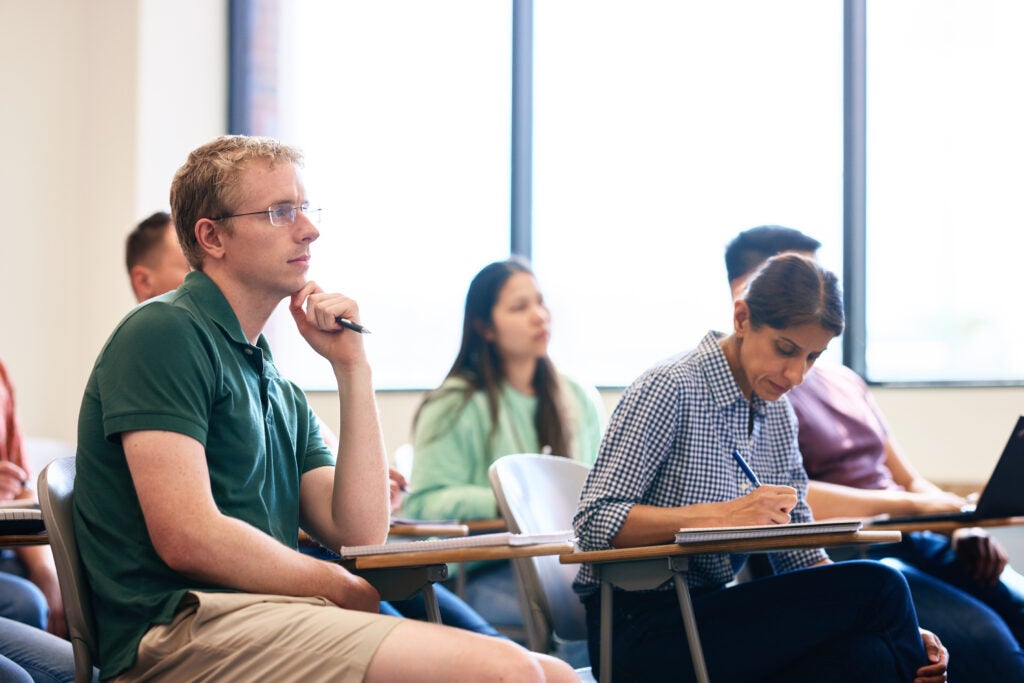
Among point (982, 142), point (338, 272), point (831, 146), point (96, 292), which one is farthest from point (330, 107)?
point (982, 142)

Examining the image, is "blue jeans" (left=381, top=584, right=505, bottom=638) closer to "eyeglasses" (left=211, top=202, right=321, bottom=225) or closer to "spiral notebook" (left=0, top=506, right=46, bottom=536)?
"spiral notebook" (left=0, top=506, right=46, bottom=536)

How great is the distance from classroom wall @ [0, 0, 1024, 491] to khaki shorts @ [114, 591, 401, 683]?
10.9 feet

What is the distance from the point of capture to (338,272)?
5219 mm

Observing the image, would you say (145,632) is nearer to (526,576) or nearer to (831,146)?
(526,576)

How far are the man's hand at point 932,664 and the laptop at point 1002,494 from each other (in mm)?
307

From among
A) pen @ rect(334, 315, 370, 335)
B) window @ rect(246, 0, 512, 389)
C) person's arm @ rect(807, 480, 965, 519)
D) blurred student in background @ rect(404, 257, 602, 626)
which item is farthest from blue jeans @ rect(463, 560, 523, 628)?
window @ rect(246, 0, 512, 389)

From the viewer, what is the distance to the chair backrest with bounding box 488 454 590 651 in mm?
2125

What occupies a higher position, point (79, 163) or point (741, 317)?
point (79, 163)

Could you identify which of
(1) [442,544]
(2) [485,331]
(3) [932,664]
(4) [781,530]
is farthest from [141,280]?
(3) [932,664]

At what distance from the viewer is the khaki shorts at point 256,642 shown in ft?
4.83

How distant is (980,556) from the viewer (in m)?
2.66

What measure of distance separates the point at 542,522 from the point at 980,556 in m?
1.11

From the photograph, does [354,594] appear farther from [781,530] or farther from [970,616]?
[970,616]

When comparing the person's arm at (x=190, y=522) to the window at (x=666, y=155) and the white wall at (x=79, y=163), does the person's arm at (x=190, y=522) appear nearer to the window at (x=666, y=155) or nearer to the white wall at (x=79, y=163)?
the window at (x=666, y=155)
